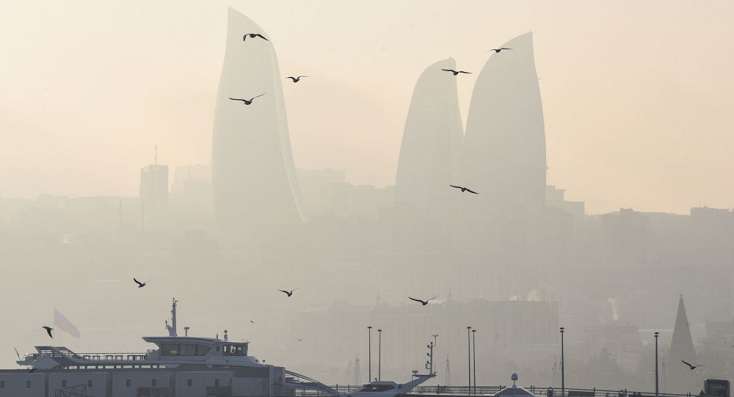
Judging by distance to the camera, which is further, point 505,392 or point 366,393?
point 366,393

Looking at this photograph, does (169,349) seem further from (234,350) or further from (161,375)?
(234,350)

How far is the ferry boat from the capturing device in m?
141

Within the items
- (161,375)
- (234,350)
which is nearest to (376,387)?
(234,350)

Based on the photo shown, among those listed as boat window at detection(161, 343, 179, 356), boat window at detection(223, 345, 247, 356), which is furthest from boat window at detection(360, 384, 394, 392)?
boat window at detection(161, 343, 179, 356)

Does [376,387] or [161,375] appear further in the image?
[161,375]

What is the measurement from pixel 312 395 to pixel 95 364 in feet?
55.5

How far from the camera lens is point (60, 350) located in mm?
145875

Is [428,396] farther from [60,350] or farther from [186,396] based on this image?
[60,350]

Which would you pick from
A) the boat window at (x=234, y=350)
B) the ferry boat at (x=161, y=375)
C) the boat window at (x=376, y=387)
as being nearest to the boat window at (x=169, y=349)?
the ferry boat at (x=161, y=375)

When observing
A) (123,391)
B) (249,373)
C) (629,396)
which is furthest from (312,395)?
(629,396)

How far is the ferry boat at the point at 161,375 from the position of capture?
463ft

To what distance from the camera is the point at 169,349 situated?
472 ft

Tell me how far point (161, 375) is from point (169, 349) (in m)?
2.89

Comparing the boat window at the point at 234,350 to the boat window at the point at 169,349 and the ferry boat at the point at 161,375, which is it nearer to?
the ferry boat at the point at 161,375
